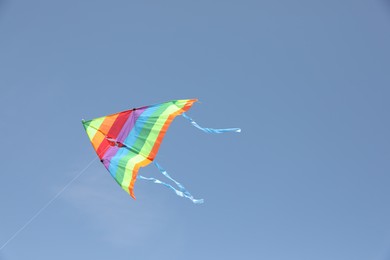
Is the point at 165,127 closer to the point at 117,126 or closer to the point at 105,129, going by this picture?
the point at 117,126

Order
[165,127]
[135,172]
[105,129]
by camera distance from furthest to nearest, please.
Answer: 1. [105,129]
2. [165,127]
3. [135,172]

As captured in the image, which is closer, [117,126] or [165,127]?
[165,127]

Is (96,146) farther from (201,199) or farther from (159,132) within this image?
(201,199)

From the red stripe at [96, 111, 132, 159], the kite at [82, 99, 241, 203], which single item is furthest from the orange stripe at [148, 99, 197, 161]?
the red stripe at [96, 111, 132, 159]

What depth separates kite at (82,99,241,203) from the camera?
9.52m

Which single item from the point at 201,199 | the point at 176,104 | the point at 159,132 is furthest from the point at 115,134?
the point at 201,199

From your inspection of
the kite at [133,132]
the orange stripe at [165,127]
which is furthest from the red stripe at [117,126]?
the orange stripe at [165,127]

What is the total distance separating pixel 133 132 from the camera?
988 cm

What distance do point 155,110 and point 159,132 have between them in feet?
2.06

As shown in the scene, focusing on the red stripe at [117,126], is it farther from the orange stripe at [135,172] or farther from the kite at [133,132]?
the orange stripe at [135,172]

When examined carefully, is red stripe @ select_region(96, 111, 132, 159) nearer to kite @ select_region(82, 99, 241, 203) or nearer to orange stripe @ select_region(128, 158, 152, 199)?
kite @ select_region(82, 99, 241, 203)

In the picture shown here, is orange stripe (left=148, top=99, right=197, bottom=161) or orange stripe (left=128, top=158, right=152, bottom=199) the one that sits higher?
orange stripe (left=148, top=99, right=197, bottom=161)

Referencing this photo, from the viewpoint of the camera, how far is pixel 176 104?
983cm

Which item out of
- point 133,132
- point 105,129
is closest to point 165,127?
point 133,132
